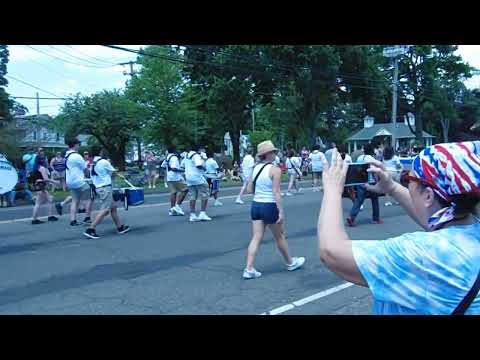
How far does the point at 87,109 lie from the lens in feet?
123

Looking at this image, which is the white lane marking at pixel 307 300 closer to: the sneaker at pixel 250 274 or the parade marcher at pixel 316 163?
the sneaker at pixel 250 274

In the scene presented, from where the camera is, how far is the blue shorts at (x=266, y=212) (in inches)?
229

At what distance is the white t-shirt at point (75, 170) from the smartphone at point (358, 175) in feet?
28.3

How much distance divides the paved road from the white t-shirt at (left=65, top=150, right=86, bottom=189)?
0.99 m

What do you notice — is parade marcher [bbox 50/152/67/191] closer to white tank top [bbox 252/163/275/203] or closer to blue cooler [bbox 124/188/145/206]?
blue cooler [bbox 124/188/145/206]

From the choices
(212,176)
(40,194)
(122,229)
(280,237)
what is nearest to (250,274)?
(280,237)

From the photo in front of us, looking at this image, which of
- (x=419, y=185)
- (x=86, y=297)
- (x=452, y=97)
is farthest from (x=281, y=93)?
(x=419, y=185)

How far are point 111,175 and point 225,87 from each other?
26617 mm

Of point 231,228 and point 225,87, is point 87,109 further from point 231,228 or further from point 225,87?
point 231,228

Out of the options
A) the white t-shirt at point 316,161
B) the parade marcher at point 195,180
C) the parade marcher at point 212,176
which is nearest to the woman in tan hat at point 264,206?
the parade marcher at point 195,180

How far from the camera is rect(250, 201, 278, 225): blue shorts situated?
229 inches

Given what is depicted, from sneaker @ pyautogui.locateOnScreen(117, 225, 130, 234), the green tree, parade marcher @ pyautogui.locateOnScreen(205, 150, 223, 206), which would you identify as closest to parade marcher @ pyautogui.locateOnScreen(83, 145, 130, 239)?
sneaker @ pyautogui.locateOnScreen(117, 225, 130, 234)

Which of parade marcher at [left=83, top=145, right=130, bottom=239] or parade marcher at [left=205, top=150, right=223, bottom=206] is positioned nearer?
parade marcher at [left=83, top=145, right=130, bottom=239]
